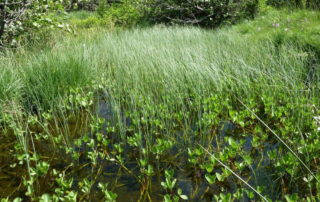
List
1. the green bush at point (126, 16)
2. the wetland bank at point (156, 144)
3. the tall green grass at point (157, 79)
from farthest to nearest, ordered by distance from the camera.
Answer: the green bush at point (126, 16) < the tall green grass at point (157, 79) < the wetland bank at point (156, 144)

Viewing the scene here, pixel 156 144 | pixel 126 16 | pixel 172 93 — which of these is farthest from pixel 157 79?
pixel 126 16

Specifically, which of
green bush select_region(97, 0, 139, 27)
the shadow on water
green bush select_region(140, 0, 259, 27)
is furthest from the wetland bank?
green bush select_region(97, 0, 139, 27)

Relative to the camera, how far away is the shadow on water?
5.87 feet

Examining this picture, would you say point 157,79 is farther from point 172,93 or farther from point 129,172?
point 129,172

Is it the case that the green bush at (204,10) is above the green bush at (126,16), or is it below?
above

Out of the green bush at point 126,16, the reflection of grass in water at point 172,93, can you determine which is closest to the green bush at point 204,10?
the green bush at point 126,16

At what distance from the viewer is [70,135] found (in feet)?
8.36

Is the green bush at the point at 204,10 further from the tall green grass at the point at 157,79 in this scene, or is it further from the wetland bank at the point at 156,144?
the wetland bank at the point at 156,144

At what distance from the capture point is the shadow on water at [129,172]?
1.79 m

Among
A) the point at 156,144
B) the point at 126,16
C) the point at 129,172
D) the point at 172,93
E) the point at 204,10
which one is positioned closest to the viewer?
the point at 129,172

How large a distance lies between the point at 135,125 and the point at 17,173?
3.59 ft

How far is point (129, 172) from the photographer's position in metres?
2.02

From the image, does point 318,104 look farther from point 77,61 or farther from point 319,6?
point 319,6

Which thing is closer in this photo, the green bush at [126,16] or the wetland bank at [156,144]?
the wetland bank at [156,144]
